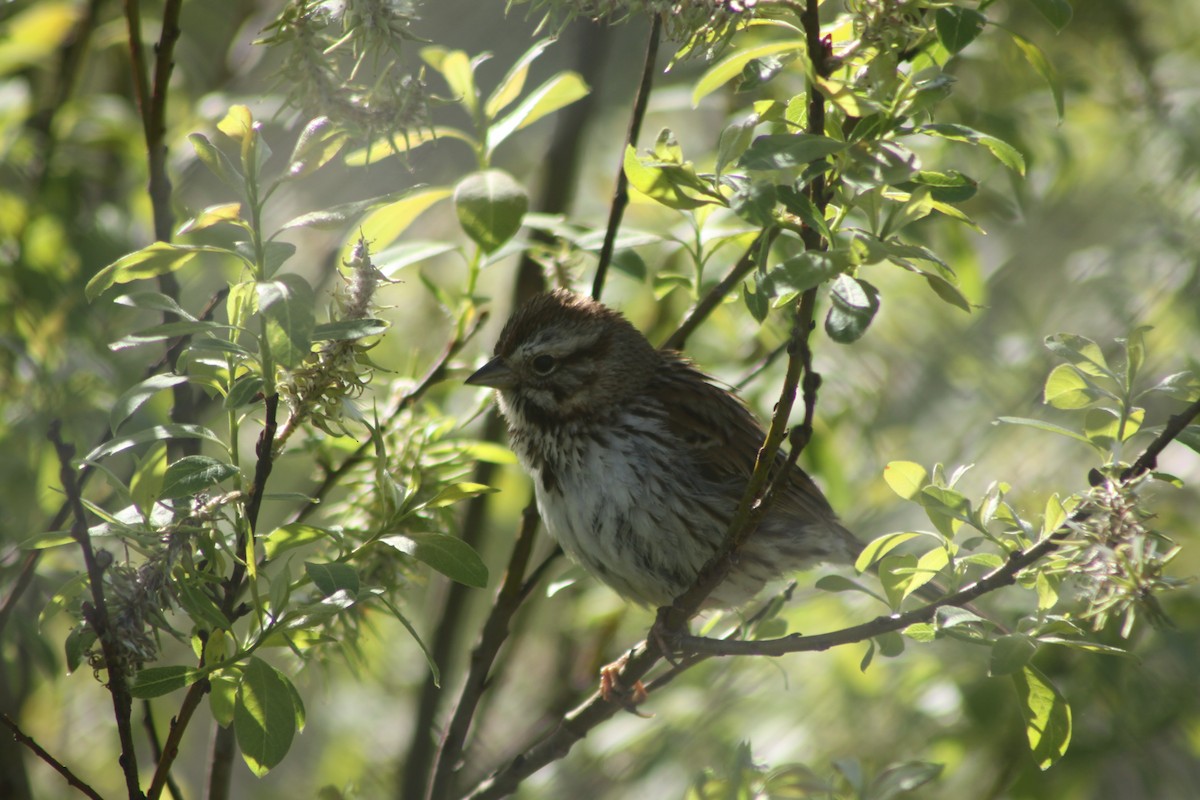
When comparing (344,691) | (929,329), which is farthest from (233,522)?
(929,329)

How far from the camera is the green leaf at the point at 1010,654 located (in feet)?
5.54

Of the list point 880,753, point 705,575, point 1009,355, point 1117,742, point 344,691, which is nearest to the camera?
point 705,575

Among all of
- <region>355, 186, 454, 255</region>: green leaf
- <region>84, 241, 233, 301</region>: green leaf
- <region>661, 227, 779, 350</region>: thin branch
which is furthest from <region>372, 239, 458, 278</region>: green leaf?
<region>84, 241, 233, 301</region>: green leaf

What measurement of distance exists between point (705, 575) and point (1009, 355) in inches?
95.0

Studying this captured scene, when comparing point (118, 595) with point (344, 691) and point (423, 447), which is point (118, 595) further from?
point (344, 691)

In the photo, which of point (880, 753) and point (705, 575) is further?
point (880, 753)

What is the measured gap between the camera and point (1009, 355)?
425 cm

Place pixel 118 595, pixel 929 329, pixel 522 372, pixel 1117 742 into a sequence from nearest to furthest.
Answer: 1. pixel 118 595
2. pixel 522 372
3. pixel 1117 742
4. pixel 929 329

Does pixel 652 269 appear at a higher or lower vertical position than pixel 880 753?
higher

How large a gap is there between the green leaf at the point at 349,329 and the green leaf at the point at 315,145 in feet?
0.86

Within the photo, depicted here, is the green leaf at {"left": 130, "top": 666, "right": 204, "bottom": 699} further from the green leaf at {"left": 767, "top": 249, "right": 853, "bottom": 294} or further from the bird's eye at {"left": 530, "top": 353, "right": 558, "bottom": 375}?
the bird's eye at {"left": 530, "top": 353, "right": 558, "bottom": 375}

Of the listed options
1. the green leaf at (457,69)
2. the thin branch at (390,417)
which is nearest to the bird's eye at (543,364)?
the thin branch at (390,417)

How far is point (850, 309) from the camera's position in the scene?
1611 millimetres

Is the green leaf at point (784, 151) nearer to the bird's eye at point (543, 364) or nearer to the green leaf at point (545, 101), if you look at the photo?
the green leaf at point (545, 101)
